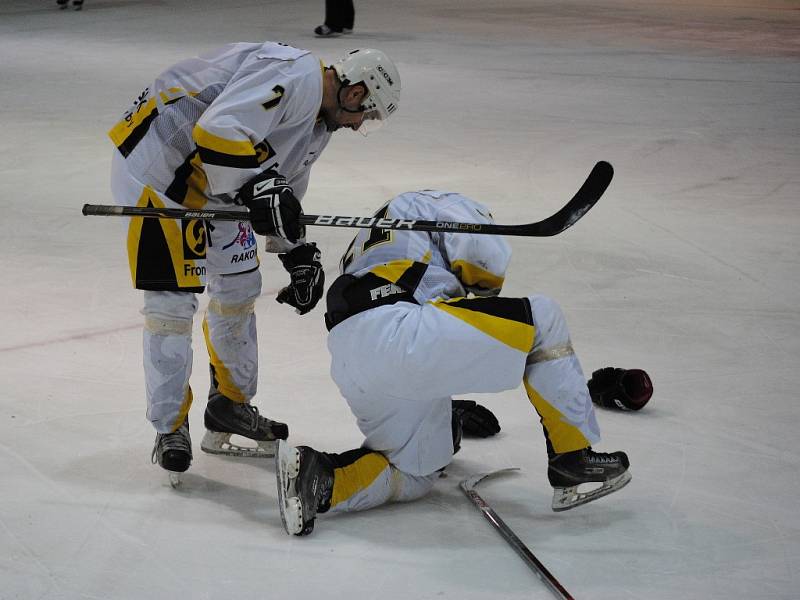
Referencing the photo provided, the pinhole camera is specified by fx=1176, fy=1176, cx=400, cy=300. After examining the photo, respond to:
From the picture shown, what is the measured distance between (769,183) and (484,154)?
4.69 feet

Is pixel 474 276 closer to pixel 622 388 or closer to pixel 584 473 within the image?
pixel 584 473

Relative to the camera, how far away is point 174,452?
107 inches

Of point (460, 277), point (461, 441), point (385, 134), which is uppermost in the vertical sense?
point (460, 277)

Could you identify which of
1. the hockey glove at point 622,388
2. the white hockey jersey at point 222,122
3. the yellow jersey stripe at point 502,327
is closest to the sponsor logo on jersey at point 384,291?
the yellow jersey stripe at point 502,327

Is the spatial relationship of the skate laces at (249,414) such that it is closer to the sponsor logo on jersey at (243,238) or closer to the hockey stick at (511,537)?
the sponsor logo on jersey at (243,238)

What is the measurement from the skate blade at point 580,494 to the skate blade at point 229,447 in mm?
770

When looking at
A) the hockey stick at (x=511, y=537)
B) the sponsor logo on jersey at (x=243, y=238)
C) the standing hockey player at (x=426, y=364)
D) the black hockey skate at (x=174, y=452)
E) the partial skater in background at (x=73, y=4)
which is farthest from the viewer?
the partial skater in background at (x=73, y=4)

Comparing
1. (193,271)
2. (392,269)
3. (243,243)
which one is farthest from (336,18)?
(392,269)

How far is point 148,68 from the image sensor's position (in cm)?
850

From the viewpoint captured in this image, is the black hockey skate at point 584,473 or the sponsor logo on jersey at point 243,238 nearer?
the black hockey skate at point 584,473

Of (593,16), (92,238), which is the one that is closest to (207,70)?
(92,238)

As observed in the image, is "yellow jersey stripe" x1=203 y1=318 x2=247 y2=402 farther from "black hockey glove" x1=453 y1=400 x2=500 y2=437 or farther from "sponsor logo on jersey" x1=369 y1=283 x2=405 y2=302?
"sponsor logo on jersey" x1=369 y1=283 x2=405 y2=302

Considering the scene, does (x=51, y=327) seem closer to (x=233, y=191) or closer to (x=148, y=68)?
(x=233, y=191)

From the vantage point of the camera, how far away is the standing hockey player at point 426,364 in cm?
236
